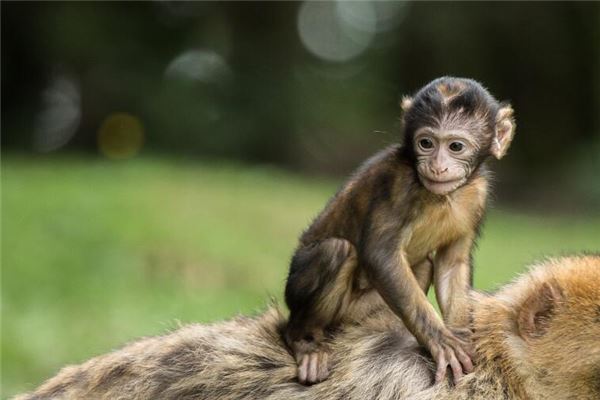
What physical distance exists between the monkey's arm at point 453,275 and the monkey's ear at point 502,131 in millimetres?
484

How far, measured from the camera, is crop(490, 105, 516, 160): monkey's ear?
5.33m

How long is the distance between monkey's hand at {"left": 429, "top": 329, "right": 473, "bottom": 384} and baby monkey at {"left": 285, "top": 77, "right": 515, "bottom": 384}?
14mm

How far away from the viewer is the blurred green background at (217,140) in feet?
36.8

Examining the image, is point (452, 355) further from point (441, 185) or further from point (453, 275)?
point (441, 185)

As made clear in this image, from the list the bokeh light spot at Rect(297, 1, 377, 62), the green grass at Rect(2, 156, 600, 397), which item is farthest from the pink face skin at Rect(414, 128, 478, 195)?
the bokeh light spot at Rect(297, 1, 377, 62)

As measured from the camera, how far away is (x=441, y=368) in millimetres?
4742

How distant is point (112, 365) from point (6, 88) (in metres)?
20.6

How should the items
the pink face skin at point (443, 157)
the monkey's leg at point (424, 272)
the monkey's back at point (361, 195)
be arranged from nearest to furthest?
the pink face skin at point (443, 157)
the monkey's back at point (361, 195)
the monkey's leg at point (424, 272)

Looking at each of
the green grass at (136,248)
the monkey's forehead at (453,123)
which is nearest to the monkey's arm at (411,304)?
the monkey's forehead at (453,123)

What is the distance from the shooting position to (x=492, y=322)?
16.1 feet

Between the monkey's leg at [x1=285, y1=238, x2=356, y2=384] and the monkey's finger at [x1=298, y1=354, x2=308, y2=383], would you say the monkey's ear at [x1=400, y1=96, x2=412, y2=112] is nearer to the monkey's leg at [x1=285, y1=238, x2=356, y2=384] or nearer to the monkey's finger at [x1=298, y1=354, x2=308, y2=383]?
the monkey's leg at [x1=285, y1=238, x2=356, y2=384]

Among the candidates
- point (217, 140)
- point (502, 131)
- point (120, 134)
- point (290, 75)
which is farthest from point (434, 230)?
point (290, 75)

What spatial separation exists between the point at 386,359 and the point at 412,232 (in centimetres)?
70

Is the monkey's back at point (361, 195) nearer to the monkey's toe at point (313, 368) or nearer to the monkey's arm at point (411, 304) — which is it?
the monkey's arm at point (411, 304)
